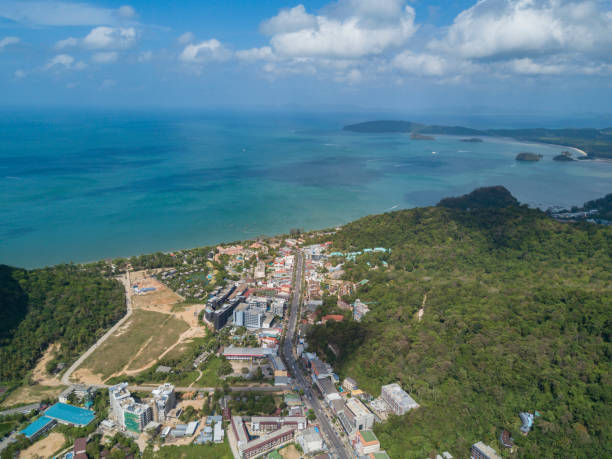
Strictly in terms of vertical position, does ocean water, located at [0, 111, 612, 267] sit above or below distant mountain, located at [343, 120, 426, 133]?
below

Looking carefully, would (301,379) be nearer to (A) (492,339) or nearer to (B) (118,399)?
(B) (118,399)

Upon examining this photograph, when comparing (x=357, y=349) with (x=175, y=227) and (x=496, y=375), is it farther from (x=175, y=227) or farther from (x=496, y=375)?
(x=175, y=227)

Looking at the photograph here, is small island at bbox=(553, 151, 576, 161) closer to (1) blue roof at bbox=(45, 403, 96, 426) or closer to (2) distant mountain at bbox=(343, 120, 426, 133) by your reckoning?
(2) distant mountain at bbox=(343, 120, 426, 133)

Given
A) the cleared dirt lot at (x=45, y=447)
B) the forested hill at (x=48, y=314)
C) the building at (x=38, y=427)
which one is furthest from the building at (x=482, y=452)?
the forested hill at (x=48, y=314)

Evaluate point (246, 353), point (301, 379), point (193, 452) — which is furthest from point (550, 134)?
point (193, 452)

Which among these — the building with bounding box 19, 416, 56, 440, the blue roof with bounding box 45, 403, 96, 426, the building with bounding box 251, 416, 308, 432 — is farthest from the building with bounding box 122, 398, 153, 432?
the building with bounding box 251, 416, 308, 432
